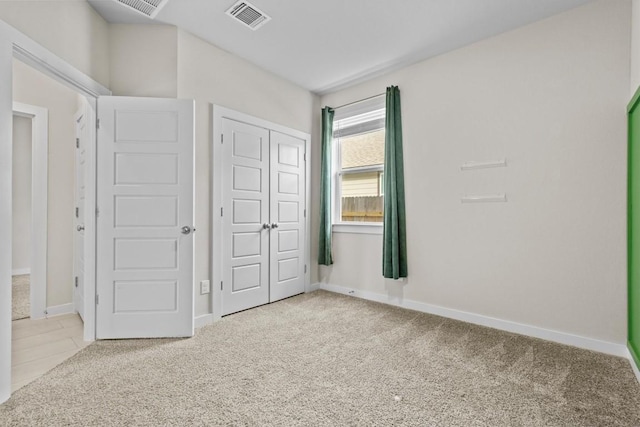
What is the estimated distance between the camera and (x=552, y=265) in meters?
2.56

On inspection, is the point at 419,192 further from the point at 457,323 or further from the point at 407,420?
the point at 407,420

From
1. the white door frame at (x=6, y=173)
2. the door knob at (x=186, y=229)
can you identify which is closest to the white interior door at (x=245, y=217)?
the door knob at (x=186, y=229)

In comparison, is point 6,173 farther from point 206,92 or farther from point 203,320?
point 203,320

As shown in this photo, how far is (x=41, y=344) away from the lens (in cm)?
248

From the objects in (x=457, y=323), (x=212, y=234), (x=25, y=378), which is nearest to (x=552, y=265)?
(x=457, y=323)

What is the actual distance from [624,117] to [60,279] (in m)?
5.34

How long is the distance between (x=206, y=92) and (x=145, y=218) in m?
1.35

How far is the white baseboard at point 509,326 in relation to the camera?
2.34 m

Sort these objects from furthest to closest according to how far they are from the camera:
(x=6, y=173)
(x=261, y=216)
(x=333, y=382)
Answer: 1. (x=261, y=216)
2. (x=333, y=382)
3. (x=6, y=173)

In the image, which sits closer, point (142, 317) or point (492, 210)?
point (142, 317)

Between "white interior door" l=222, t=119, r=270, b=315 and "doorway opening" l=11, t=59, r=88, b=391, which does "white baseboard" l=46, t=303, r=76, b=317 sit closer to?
"doorway opening" l=11, t=59, r=88, b=391

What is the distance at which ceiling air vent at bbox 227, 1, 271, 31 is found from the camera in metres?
2.47

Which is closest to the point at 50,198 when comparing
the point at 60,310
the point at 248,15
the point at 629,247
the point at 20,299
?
the point at 60,310

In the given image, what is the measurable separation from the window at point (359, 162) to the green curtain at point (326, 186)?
0.14m
